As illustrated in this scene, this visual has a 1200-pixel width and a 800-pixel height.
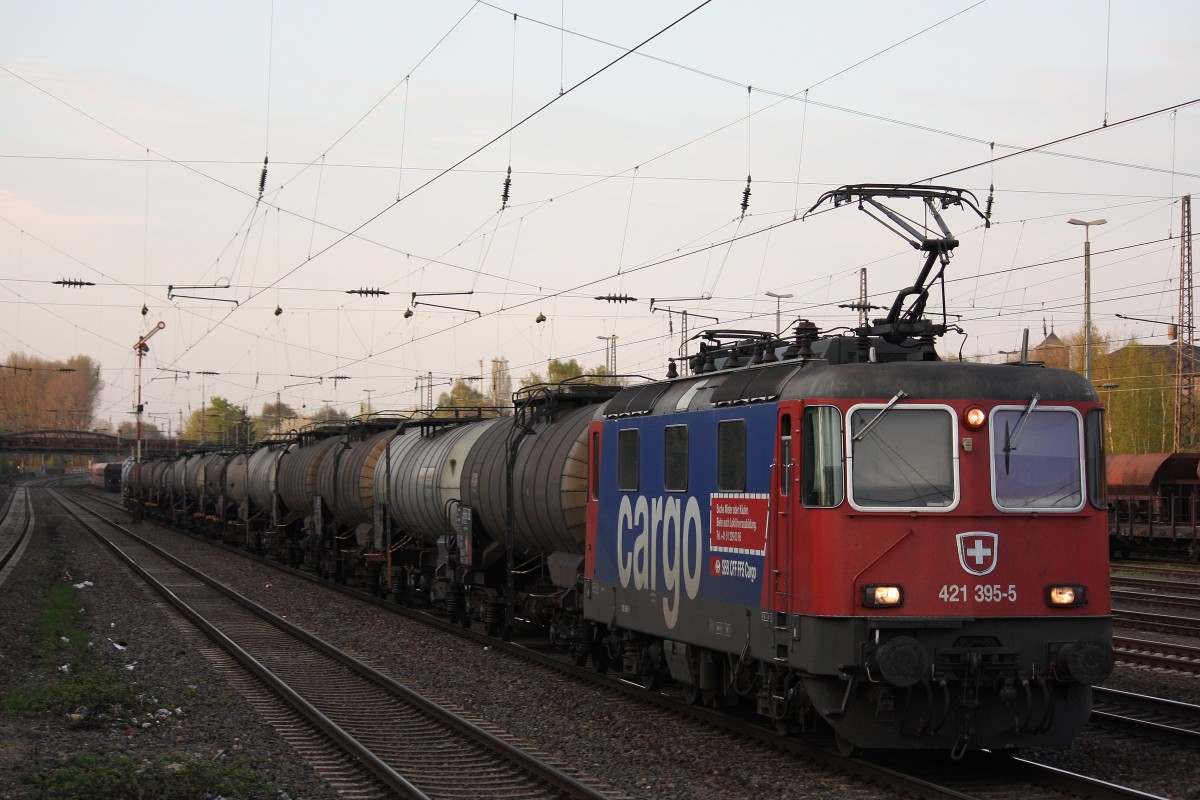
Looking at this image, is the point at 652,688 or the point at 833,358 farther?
the point at 652,688

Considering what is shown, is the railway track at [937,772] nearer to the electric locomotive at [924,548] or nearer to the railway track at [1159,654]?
the electric locomotive at [924,548]

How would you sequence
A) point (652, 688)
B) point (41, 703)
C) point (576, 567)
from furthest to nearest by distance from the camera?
point (576, 567) → point (652, 688) → point (41, 703)

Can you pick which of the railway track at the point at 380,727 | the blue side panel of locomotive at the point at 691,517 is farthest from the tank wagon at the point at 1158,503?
the railway track at the point at 380,727

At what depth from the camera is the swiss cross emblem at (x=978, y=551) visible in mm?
10211

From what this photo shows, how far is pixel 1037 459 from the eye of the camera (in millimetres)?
10562

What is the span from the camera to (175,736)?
12.6 meters

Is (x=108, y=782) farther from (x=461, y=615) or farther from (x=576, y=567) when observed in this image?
(x=461, y=615)

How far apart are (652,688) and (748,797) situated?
4.59 m

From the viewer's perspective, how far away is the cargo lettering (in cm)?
1277

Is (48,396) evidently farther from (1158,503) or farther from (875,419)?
(875,419)

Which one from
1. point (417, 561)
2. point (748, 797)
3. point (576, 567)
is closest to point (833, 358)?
point (748, 797)

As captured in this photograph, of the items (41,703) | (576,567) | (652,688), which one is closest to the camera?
(41,703)

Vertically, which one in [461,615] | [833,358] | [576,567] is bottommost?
[461,615]

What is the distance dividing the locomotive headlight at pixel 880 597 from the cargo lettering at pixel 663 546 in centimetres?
269
